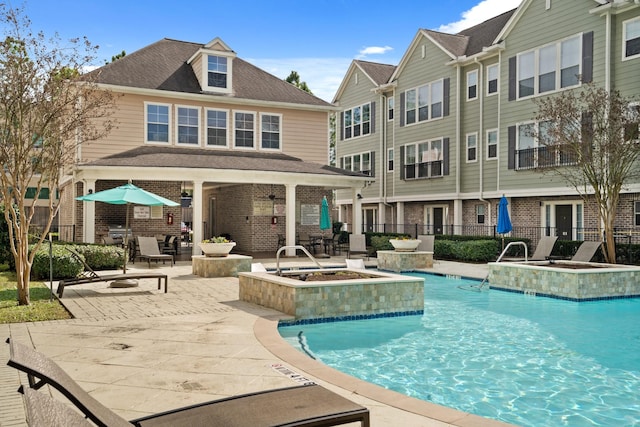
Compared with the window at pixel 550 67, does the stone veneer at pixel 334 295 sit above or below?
below

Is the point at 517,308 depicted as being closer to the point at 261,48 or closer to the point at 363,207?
the point at 261,48

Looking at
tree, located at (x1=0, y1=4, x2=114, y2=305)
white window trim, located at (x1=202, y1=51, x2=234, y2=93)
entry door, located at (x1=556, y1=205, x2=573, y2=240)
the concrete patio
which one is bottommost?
the concrete patio

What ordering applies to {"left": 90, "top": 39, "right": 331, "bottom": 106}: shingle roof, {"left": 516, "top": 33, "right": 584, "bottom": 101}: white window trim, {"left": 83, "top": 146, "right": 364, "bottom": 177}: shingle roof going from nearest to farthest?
{"left": 83, "top": 146, "right": 364, "bottom": 177}: shingle roof, {"left": 516, "top": 33, "right": 584, "bottom": 101}: white window trim, {"left": 90, "top": 39, "right": 331, "bottom": 106}: shingle roof

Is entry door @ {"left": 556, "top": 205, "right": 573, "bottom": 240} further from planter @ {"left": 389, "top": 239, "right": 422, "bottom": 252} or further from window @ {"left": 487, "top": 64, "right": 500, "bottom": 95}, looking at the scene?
planter @ {"left": 389, "top": 239, "right": 422, "bottom": 252}

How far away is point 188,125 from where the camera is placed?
22484 mm

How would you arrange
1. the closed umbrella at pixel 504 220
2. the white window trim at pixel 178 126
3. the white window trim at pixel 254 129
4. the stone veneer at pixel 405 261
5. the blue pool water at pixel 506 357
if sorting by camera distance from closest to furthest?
the blue pool water at pixel 506 357, the stone veneer at pixel 405 261, the closed umbrella at pixel 504 220, the white window trim at pixel 178 126, the white window trim at pixel 254 129

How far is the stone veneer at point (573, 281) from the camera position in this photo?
1209 cm

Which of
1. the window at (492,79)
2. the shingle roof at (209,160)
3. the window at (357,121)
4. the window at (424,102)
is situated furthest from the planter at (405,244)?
the window at (357,121)

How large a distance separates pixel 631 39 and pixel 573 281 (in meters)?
11.9

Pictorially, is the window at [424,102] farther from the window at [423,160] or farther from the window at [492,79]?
the window at [492,79]

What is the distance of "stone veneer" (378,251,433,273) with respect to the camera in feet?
57.4

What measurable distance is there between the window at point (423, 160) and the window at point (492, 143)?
2.85 meters

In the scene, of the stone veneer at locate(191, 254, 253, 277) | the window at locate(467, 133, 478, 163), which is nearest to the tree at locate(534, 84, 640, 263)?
the window at locate(467, 133, 478, 163)

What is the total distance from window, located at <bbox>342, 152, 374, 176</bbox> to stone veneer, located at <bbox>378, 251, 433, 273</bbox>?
49.6 feet
